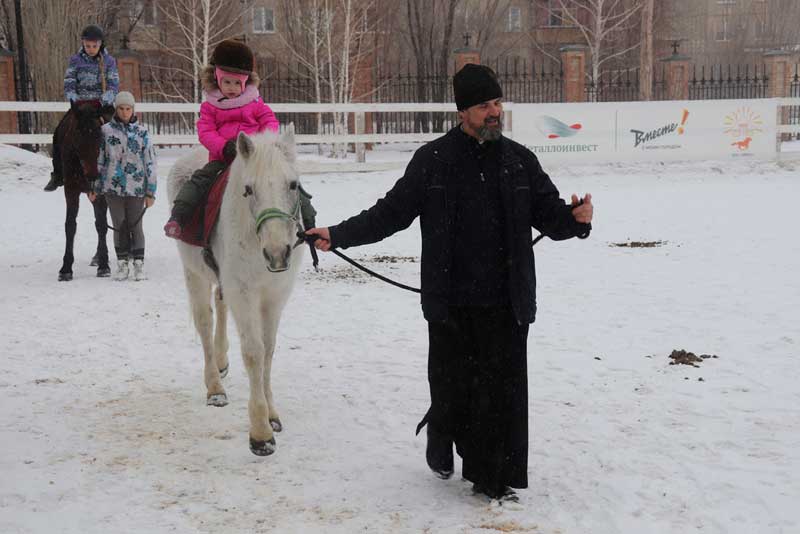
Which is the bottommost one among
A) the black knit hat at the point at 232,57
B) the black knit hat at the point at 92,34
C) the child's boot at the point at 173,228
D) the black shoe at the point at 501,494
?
the black shoe at the point at 501,494

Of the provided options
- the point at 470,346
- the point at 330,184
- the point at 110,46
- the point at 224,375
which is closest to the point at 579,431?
the point at 470,346

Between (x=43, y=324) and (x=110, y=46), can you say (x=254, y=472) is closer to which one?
(x=43, y=324)

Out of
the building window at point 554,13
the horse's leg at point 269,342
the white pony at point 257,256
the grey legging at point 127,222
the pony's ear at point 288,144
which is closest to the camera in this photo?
the white pony at point 257,256

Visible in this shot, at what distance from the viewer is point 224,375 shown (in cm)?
586

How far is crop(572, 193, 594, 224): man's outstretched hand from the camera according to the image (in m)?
3.87

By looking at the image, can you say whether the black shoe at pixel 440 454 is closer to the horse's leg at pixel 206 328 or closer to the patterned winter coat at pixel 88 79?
the horse's leg at pixel 206 328

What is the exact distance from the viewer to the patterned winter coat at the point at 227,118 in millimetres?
5188

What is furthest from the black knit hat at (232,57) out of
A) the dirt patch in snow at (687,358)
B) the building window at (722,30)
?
the building window at (722,30)

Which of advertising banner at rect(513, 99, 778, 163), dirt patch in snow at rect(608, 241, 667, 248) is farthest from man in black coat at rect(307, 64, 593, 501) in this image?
advertising banner at rect(513, 99, 778, 163)

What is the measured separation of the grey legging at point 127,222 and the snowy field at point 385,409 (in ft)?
1.41

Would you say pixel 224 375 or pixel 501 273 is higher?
pixel 501 273

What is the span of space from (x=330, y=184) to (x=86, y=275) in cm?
880

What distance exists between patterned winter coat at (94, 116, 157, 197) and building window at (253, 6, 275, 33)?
27.7 meters

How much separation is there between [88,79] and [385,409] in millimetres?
6285
